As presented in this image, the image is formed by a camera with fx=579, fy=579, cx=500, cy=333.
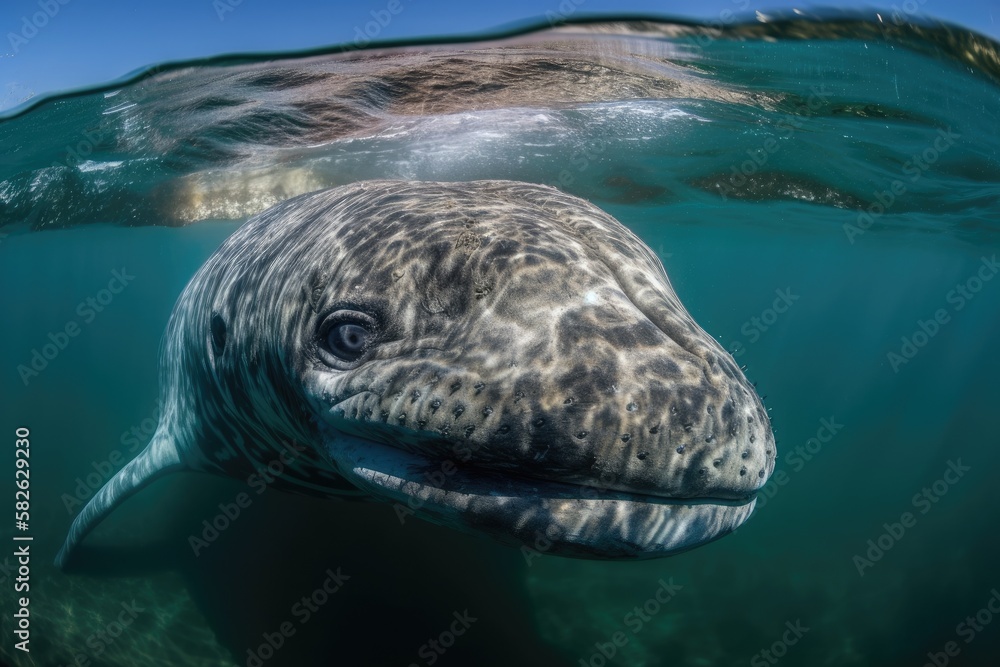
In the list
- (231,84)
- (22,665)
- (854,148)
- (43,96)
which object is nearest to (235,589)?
(22,665)

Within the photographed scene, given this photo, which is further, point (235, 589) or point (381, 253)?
point (235, 589)

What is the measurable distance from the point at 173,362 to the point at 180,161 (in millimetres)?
9369

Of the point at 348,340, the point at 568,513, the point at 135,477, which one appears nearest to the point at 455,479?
the point at 568,513

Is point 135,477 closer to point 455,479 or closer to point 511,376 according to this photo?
point 455,479

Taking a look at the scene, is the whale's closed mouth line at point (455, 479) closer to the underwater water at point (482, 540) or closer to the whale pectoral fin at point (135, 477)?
the underwater water at point (482, 540)

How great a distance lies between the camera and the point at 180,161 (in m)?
14.0

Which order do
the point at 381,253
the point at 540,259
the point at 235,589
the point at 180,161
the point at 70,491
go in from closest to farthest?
the point at 540,259 → the point at 381,253 → the point at 235,589 → the point at 70,491 → the point at 180,161

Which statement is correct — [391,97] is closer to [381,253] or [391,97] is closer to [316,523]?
[316,523]

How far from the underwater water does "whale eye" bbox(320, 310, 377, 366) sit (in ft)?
4.53

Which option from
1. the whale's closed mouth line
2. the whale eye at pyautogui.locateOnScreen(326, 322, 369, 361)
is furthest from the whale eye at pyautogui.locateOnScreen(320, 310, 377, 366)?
the whale's closed mouth line

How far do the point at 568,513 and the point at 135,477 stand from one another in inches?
257

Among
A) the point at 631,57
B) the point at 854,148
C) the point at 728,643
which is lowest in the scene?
the point at 728,643

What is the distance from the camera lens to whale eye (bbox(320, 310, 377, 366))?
9.99 feet

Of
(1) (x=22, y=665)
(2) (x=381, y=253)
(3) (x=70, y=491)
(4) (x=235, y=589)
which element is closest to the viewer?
(2) (x=381, y=253)
